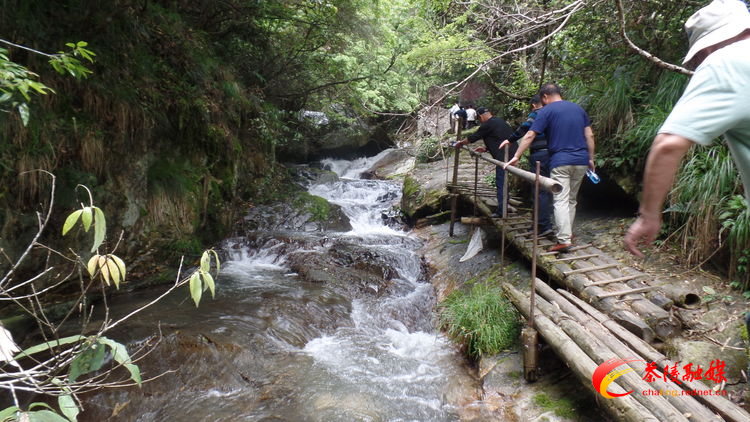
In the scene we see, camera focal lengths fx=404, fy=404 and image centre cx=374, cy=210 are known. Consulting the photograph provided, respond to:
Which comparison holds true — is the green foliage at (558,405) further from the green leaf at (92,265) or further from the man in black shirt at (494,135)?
the man in black shirt at (494,135)

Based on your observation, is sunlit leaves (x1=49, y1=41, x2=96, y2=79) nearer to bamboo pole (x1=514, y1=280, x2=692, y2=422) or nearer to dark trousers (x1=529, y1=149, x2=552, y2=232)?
bamboo pole (x1=514, y1=280, x2=692, y2=422)

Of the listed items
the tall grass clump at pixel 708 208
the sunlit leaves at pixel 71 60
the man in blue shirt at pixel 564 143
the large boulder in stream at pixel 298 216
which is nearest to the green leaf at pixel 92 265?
the sunlit leaves at pixel 71 60

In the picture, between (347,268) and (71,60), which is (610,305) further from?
(71,60)

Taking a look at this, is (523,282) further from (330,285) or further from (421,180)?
(421,180)

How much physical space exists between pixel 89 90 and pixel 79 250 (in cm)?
205

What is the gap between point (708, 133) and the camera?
1.40 meters

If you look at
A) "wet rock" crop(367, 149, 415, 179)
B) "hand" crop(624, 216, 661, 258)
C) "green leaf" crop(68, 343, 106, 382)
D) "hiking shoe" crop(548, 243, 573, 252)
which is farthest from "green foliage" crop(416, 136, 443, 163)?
"green leaf" crop(68, 343, 106, 382)

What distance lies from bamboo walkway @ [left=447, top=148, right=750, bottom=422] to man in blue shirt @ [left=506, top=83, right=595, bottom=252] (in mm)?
Result: 535

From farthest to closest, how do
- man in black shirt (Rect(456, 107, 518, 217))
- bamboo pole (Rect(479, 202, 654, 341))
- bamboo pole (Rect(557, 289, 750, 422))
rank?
man in black shirt (Rect(456, 107, 518, 217))
bamboo pole (Rect(479, 202, 654, 341))
bamboo pole (Rect(557, 289, 750, 422))

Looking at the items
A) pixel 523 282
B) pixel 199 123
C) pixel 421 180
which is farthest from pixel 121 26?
pixel 421 180

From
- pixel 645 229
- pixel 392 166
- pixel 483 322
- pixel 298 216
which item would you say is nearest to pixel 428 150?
pixel 392 166

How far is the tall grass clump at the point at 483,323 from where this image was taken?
177 inches

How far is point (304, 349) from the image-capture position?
4973 millimetres

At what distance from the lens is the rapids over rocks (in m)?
3.87
